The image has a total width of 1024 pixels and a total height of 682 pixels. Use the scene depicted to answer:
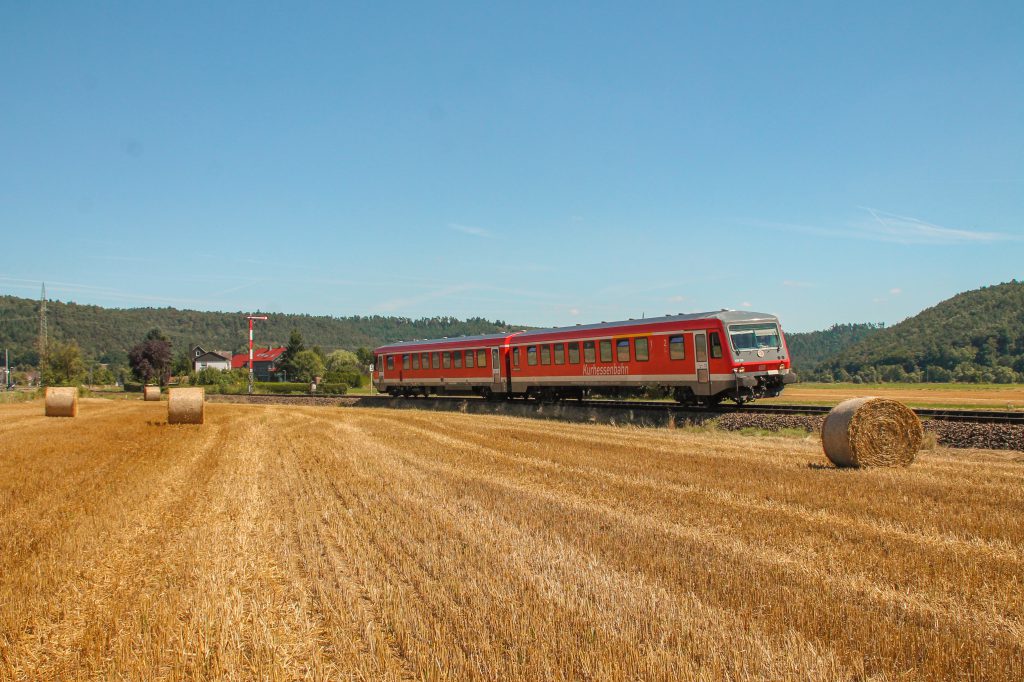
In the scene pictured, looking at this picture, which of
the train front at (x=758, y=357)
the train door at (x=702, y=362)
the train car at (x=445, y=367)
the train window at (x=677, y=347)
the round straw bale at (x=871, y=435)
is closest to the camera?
the round straw bale at (x=871, y=435)

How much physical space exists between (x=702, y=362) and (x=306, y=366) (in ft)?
306

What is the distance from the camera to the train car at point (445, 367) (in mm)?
37497

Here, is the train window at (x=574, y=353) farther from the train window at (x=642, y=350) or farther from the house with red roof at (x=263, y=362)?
the house with red roof at (x=263, y=362)

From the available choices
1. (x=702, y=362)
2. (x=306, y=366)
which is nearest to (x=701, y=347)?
(x=702, y=362)

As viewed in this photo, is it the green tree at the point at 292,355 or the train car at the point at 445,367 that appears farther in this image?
the green tree at the point at 292,355

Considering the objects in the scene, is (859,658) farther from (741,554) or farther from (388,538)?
(388,538)

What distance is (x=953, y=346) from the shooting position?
70.6m

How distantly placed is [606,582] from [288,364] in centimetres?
11214

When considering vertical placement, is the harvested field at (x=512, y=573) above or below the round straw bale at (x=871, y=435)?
below

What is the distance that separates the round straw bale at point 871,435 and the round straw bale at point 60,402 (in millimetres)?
30468

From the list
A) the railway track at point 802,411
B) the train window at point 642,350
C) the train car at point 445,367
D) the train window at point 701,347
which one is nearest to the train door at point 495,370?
the train car at point 445,367

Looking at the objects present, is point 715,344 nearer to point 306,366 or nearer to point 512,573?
point 512,573

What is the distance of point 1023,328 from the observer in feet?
232

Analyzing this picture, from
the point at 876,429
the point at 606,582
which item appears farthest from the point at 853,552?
the point at 876,429
